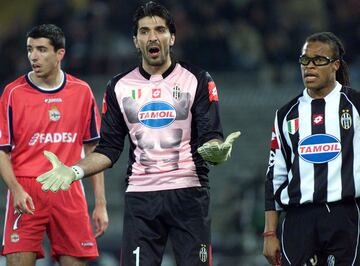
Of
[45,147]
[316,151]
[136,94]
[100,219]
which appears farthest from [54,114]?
[316,151]

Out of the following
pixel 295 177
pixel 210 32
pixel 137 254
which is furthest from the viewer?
pixel 210 32

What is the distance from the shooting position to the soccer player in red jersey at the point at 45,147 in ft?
28.1

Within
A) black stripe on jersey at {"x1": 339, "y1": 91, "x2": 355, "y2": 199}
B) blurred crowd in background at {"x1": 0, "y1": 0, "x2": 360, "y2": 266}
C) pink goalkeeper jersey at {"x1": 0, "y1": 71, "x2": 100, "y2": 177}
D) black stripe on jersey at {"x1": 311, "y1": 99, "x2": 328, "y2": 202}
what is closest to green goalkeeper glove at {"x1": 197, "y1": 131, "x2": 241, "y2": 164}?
black stripe on jersey at {"x1": 311, "y1": 99, "x2": 328, "y2": 202}

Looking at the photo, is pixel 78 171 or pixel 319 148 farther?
pixel 78 171

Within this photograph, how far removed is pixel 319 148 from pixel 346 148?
0.17m

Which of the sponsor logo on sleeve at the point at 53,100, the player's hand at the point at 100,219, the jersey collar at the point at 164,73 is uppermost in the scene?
the jersey collar at the point at 164,73

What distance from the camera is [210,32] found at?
680 inches

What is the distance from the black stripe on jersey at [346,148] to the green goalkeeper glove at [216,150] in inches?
27.1

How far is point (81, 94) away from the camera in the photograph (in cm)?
883

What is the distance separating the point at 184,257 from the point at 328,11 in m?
10.3

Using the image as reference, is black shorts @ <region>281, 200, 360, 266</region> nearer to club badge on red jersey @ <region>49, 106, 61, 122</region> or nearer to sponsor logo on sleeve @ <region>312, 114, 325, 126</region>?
sponsor logo on sleeve @ <region>312, 114, 325, 126</region>

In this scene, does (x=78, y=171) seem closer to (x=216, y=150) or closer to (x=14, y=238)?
(x=216, y=150)

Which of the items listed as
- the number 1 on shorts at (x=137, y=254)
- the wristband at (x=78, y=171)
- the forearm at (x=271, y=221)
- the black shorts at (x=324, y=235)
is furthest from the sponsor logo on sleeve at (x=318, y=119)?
the wristband at (x=78, y=171)

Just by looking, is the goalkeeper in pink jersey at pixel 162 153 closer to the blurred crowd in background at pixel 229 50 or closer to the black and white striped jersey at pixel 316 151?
the black and white striped jersey at pixel 316 151
